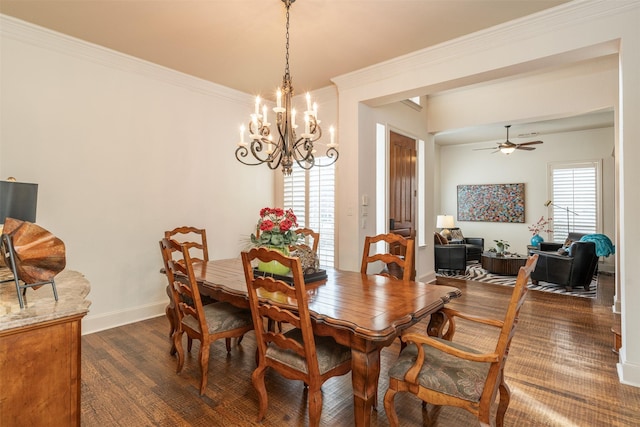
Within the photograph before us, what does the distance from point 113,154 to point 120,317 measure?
171cm

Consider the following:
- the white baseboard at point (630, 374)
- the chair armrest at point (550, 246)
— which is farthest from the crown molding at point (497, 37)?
the chair armrest at point (550, 246)

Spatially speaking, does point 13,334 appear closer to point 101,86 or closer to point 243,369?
point 243,369

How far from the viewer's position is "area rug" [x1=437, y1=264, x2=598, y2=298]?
199 inches

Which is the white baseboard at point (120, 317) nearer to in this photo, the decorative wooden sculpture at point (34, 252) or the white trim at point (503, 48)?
the decorative wooden sculpture at point (34, 252)

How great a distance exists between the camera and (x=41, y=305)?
129 centimetres

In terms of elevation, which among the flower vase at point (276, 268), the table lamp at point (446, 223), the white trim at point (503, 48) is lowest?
the flower vase at point (276, 268)

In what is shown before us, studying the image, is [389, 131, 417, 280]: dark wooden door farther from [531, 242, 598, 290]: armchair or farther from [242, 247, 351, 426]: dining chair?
[242, 247, 351, 426]: dining chair

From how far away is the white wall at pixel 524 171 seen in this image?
6828 millimetres

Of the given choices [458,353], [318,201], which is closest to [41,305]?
[458,353]

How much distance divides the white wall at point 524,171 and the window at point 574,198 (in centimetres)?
13

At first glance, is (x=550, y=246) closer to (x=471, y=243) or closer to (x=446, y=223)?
(x=471, y=243)

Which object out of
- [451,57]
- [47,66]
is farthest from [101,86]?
[451,57]

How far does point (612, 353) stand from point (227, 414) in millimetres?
3226

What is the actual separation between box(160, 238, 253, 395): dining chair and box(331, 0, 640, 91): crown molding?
279 cm
